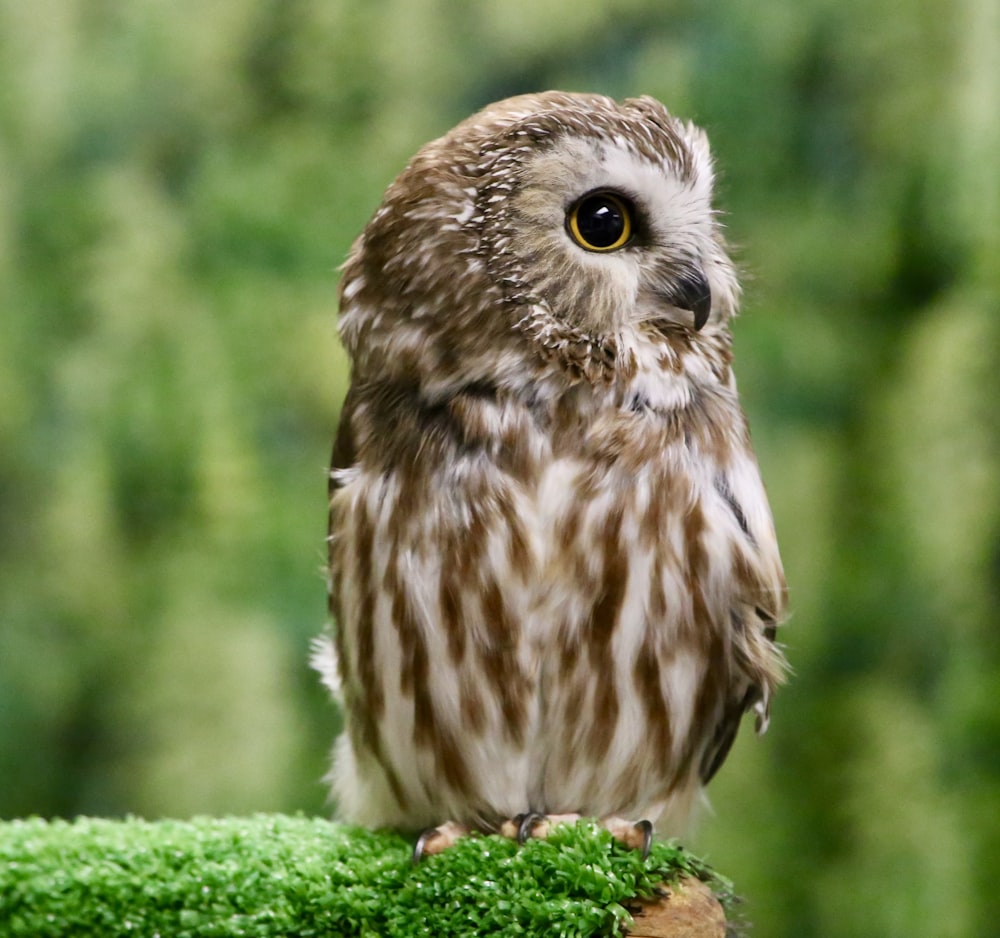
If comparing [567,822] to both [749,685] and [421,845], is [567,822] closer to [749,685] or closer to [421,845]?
[421,845]

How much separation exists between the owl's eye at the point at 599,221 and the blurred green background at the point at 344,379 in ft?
5.99

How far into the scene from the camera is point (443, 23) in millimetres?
3850

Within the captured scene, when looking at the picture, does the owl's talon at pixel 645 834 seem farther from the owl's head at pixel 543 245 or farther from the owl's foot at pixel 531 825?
the owl's head at pixel 543 245

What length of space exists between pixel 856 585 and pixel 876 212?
45.8 inches

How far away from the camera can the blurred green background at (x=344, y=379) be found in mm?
3670

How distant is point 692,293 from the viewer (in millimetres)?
1994

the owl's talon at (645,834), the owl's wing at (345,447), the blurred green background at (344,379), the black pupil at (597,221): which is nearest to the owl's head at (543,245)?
the black pupil at (597,221)

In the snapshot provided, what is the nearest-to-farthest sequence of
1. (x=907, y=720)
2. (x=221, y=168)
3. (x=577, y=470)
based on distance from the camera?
(x=577, y=470) < (x=907, y=720) < (x=221, y=168)

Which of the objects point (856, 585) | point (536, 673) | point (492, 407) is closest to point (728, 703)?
point (536, 673)

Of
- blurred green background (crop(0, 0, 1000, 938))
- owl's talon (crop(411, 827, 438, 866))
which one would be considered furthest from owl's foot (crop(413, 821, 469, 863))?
blurred green background (crop(0, 0, 1000, 938))

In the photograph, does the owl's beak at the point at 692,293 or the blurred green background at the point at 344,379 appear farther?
the blurred green background at the point at 344,379

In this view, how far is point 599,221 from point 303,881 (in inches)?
47.0

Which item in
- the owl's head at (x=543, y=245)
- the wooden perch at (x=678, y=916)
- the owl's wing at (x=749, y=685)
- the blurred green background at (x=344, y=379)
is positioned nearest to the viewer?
the wooden perch at (x=678, y=916)

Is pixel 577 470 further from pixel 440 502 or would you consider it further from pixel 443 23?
pixel 443 23
